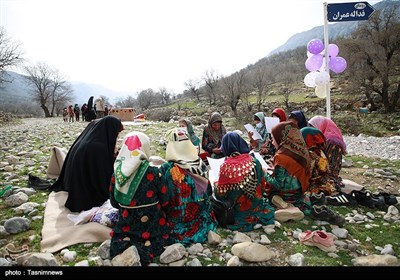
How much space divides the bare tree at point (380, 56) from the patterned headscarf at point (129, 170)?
73.1 ft

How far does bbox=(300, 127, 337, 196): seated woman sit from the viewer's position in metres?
3.79

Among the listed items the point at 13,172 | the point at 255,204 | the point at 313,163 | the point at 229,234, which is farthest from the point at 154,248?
the point at 13,172

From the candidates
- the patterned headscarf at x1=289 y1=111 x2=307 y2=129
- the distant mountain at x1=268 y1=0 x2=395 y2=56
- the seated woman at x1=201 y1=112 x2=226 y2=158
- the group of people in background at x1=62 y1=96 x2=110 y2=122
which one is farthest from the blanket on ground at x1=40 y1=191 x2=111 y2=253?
the group of people in background at x1=62 y1=96 x2=110 y2=122

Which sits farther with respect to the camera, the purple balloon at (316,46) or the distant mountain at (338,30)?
the distant mountain at (338,30)

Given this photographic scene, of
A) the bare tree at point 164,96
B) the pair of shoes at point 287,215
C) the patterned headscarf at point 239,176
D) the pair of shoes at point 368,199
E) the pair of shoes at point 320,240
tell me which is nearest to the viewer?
the pair of shoes at point 320,240

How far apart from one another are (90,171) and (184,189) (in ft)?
4.70

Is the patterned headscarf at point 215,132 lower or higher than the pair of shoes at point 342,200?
higher

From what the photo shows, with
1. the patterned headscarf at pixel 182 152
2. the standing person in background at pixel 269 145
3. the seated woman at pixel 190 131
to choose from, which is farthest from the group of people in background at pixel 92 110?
the patterned headscarf at pixel 182 152

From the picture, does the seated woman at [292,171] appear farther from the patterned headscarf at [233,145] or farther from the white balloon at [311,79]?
the white balloon at [311,79]

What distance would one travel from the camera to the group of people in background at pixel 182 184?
2373 millimetres

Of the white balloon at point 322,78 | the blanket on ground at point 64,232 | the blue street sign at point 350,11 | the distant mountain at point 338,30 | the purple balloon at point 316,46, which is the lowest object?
the blanket on ground at point 64,232

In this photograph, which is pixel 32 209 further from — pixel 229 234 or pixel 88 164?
pixel 229 234

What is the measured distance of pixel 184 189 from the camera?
268 cm

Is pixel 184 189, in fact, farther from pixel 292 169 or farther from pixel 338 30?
pixel 338 30
